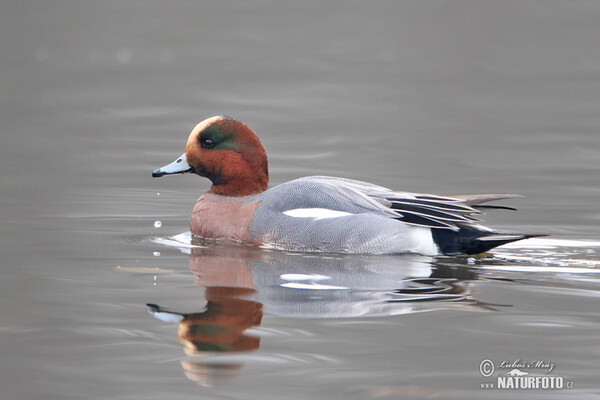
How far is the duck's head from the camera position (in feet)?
24.7

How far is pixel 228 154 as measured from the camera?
7.54 m

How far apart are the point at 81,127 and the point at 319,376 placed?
27.6 ft

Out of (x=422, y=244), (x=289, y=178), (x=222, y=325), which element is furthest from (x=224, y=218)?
(x=289, y=178)

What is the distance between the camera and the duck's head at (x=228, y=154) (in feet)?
24.7

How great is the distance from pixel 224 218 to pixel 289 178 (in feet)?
Answer: 8.80

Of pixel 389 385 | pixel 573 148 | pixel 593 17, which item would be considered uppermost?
pixel 593 17

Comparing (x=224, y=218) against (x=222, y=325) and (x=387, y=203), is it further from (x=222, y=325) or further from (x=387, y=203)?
(x=222, y=325)

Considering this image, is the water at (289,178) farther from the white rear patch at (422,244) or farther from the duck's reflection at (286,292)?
the white rear patch at (422,244)

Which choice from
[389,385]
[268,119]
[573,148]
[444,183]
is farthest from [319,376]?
[268,119]

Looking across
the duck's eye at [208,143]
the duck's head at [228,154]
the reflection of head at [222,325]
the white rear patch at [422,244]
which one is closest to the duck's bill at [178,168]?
the duck's head at [228,154]

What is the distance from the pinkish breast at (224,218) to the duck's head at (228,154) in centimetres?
13

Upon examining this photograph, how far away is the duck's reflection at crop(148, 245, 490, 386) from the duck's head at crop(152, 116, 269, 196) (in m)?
0.61

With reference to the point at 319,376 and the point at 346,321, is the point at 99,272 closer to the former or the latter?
the point at 346,321

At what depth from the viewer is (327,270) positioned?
21.0ft
